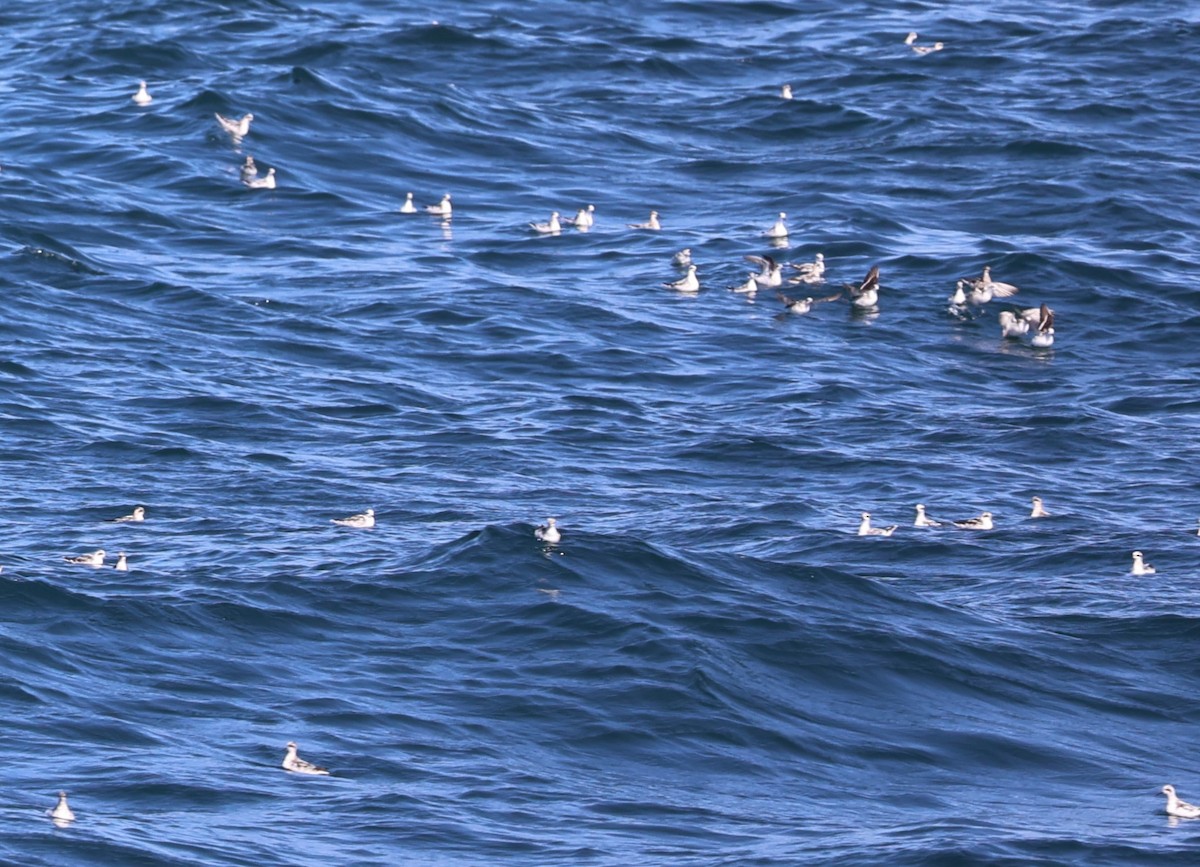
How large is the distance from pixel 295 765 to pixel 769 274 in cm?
Answer: 1963

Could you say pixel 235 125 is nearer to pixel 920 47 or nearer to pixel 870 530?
pixel 920 47

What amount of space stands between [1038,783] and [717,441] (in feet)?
35.0

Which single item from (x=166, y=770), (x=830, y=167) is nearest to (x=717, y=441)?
(x=166, y=770)

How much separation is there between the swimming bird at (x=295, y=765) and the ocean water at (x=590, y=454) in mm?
255

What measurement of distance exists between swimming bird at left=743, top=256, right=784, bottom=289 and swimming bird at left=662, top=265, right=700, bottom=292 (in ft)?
3.50

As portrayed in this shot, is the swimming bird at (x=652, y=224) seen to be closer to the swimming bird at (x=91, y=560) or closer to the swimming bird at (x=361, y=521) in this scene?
the swimming bird at (x=361, y=521)

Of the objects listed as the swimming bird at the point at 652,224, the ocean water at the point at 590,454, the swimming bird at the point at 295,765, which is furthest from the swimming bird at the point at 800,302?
the swimming bird at the point at 295,765

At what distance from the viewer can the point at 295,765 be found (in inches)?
811

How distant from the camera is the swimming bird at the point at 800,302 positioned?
3784 cm

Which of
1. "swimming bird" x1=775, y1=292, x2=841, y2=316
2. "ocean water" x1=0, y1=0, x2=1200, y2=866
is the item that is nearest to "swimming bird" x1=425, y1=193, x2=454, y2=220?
"ocean water" x1=0, y1=0, x2=1200, y2=866

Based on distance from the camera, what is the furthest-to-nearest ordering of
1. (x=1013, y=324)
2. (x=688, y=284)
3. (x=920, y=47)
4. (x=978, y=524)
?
(x=920, y=47) → (x=688, y=284) → (x=1013, y=324) → (x=978, y=524)

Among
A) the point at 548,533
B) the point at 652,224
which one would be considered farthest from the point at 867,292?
the point at 548,533

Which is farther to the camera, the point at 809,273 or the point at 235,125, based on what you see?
the point at 235,125

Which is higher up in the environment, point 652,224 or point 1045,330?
point 652,224
